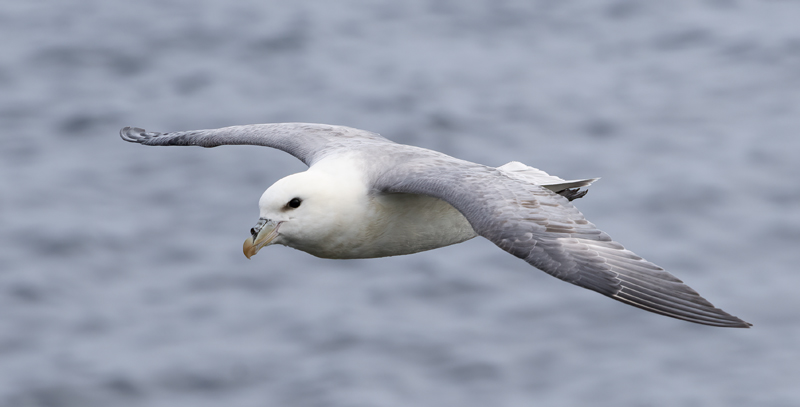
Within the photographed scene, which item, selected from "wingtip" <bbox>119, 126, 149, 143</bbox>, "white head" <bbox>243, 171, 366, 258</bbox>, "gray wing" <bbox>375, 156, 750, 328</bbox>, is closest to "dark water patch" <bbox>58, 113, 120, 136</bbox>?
"wingtip" <bbox>119, 126, 149, 143</bbox>

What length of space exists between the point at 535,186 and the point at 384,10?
896 inches

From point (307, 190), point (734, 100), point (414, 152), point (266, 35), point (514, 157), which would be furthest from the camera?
point (266, 35)

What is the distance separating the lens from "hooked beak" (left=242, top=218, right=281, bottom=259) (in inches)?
411

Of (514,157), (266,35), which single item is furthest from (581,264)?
(266,35)

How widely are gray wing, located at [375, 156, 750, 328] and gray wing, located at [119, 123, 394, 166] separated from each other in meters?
1.65

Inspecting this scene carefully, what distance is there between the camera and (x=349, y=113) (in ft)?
93.1

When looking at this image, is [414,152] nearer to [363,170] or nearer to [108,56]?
[363,170]

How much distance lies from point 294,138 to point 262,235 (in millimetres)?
2637

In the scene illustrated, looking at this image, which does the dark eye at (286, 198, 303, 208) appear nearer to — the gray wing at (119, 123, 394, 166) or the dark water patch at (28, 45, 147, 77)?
the gray wing at (119, 123, 394, 166)

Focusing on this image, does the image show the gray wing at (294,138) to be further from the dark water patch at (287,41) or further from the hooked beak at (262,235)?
the dark water patch at (287,41)

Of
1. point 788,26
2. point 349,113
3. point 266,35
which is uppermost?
point 266,35

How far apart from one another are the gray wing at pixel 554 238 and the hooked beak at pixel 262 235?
1124 mm

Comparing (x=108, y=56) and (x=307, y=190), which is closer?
(x=307, y=190)

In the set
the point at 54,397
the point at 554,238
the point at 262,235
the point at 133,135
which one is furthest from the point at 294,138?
the point at 54,397
